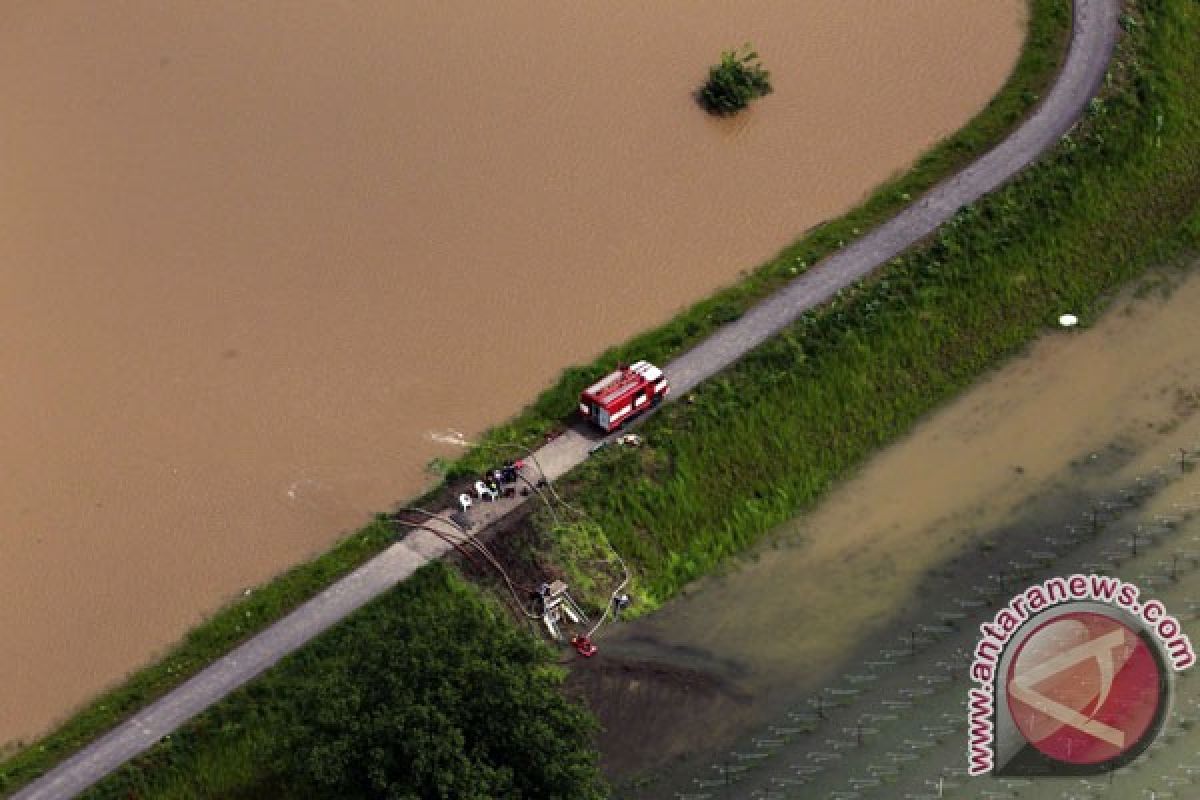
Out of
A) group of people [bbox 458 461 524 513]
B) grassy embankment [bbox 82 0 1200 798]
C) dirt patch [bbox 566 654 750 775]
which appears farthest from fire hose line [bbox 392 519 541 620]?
grassy embankment [bbox 82 0 1200 798]

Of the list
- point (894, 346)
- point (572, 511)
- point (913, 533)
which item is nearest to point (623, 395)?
point (572, 511)

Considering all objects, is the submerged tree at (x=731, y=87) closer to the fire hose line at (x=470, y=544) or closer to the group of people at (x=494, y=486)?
the group of people at (x=494, y=486)

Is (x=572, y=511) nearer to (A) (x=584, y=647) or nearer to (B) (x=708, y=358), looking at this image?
(A) (x=584, y=647)

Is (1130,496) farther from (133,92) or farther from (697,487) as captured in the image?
(133,92)

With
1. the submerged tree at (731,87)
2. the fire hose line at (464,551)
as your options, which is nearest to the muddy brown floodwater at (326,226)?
the submerged tree at (731,87)

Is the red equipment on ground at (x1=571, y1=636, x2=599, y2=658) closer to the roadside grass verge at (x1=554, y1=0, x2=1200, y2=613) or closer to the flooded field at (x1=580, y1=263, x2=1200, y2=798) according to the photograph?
the flooded field at (x1=580, y1=263, x2=1200, y2=798)

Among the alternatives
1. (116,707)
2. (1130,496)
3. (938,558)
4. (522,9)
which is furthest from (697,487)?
(522,9)
